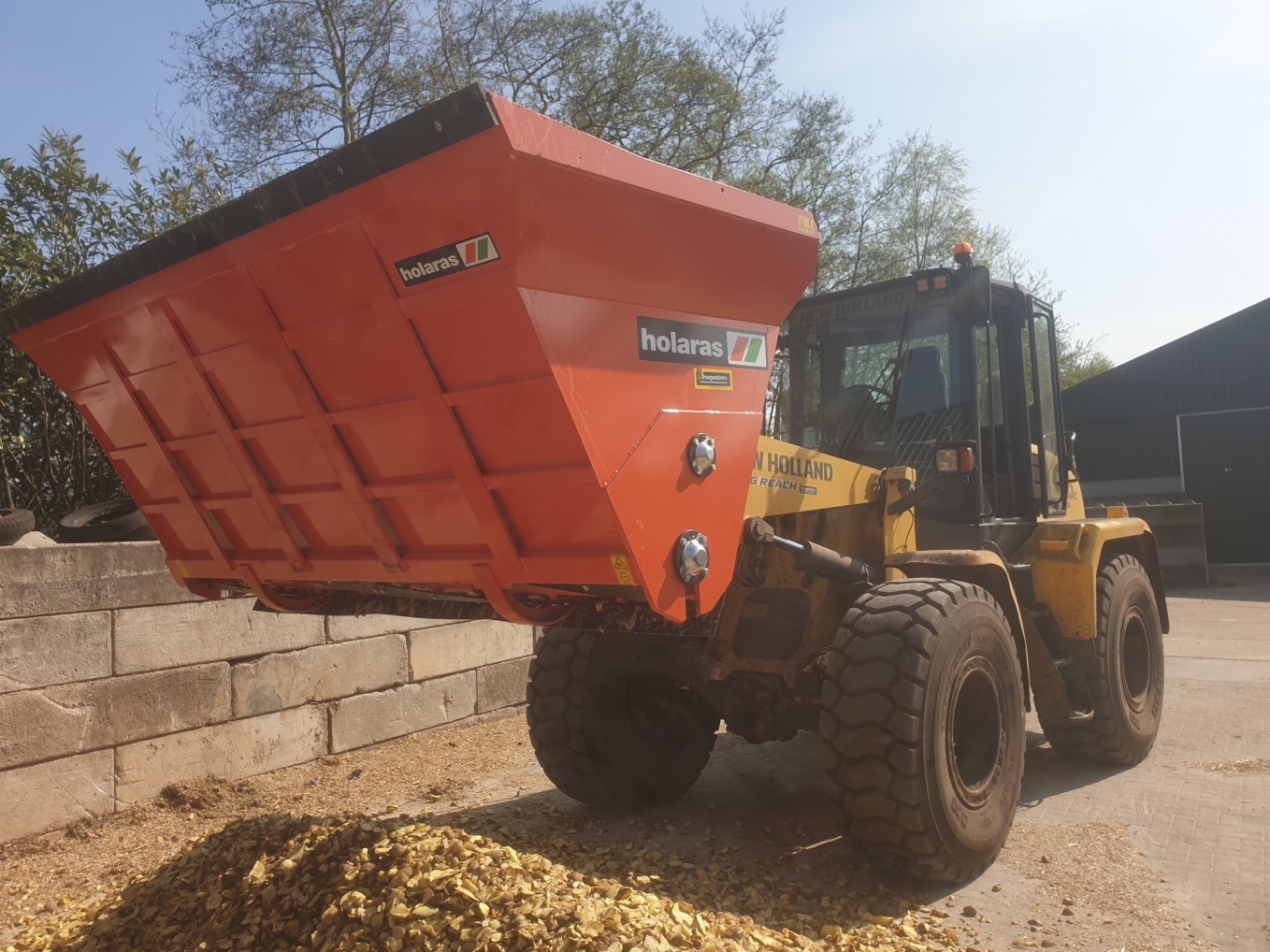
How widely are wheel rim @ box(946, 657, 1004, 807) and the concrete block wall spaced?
368cm

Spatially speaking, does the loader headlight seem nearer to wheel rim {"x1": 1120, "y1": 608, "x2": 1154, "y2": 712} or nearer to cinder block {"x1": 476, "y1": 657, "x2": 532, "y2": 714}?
wheel rim {"x1": 1120, "y1": 608, "x2": 1154, "y2": 712}

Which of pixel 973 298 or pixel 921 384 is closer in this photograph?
pixel 973 298

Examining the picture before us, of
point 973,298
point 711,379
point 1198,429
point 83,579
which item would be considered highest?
point 1198,429

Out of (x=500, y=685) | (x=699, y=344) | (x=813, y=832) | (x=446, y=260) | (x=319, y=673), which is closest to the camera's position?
(x=446, y=260)

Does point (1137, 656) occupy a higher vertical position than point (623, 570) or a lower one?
lower

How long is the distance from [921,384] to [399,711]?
3854 millimetres

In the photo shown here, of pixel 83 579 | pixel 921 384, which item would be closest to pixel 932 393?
pixel 921 384

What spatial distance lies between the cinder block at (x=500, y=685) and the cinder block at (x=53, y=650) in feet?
8.58

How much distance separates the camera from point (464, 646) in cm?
681

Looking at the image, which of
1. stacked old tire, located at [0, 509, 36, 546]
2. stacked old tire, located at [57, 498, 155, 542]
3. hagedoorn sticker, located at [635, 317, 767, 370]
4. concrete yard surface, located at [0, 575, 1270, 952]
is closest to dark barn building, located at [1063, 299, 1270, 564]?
concrete yard surface, located at [0, 575, 1270, 952]

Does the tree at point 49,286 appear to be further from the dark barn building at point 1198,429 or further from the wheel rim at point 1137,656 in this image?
the dark barn building at point 1198,429

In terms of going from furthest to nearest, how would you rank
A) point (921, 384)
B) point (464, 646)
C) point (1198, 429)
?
1. point (1198, 429)
2. point (464, 646)
3. point (921, 384)

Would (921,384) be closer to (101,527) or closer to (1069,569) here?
(1069,569)

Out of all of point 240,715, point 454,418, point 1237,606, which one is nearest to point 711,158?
point 1237,606
